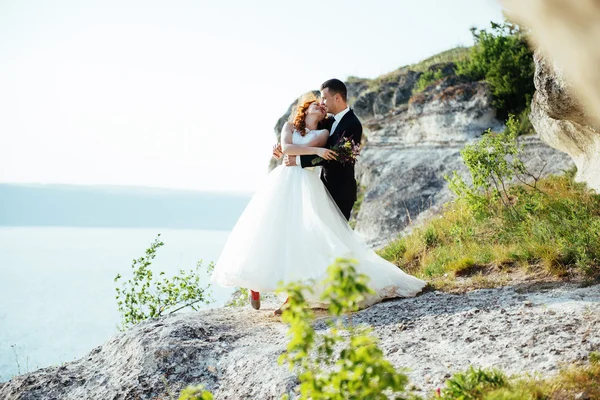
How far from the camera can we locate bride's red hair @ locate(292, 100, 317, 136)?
721 centimetres

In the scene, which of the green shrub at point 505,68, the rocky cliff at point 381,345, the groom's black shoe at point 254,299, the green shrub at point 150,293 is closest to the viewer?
the rocky cliff at point 381,345

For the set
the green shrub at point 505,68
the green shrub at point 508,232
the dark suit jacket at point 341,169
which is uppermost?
the green shrub at point 505,68

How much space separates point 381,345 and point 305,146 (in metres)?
2.95

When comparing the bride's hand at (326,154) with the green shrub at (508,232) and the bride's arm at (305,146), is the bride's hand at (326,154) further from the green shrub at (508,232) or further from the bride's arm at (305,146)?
the green shrub at (508,232)

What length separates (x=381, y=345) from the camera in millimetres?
4992

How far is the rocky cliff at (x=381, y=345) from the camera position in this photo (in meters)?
4.29

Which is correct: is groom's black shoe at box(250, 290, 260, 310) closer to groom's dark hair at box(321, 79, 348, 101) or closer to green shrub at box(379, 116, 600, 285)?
green shrub at box(379, 116, 600, 285)

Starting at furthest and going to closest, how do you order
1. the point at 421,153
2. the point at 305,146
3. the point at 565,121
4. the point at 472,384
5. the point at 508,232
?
the point at 421,153 → the point at 565,121 → the point at 508,232 → the point at 305,146 → the point at 472,384

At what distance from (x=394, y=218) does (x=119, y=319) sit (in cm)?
736

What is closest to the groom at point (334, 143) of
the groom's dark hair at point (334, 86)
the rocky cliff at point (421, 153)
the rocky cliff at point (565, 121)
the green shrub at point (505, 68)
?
the groom's dark hair at point (334, 86)

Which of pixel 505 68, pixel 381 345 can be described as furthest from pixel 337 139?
pixel 505 68

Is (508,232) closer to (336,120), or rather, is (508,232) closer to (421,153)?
(336,120)

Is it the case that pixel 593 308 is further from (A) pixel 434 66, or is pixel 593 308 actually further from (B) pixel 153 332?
(A) pixel 434 66

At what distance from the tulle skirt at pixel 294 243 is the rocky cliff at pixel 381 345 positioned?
460 millimetres
